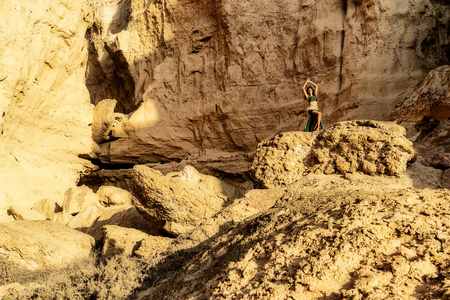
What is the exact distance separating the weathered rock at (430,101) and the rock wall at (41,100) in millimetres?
7838

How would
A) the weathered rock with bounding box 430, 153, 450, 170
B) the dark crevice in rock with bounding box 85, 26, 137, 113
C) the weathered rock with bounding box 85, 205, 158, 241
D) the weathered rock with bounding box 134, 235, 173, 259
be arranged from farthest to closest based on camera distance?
the dark crevice in rock with bounding box 85, 26, 137, 113, the weathered rock with bounding box 85, 205, 158, 241, the weathered rock with bounding box 430, 153, 450, 170, the weathered rock with bounding box 134, 235, 173, 259

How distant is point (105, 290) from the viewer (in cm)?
402

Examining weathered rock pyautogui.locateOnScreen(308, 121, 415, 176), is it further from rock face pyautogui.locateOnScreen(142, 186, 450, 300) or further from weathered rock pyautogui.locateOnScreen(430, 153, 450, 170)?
rock face pyautogui.locateOnScreen(142, 186, 450, 300)

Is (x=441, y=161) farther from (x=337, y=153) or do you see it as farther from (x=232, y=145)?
(x=232, y=145)

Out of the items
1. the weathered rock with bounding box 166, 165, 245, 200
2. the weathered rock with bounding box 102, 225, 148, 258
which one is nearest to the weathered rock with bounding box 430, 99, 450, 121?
the weathered rock with bounding box 166, 165, 245, 200

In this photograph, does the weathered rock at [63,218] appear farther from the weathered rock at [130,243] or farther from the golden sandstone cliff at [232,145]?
the weathered rock at [130,243]

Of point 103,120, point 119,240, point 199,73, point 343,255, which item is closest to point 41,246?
point 119,240

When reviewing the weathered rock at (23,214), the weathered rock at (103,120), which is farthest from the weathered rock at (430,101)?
the weathered rock at (103,120)

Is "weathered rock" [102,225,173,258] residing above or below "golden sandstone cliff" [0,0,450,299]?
below

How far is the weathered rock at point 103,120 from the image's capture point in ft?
39.2

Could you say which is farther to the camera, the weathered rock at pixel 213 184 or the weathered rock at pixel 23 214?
the weathered rock at pixel 23 214

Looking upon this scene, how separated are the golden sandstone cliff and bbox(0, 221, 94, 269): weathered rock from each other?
0.02 m

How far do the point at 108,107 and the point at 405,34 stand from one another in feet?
25.1

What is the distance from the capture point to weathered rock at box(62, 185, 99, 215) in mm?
8953
